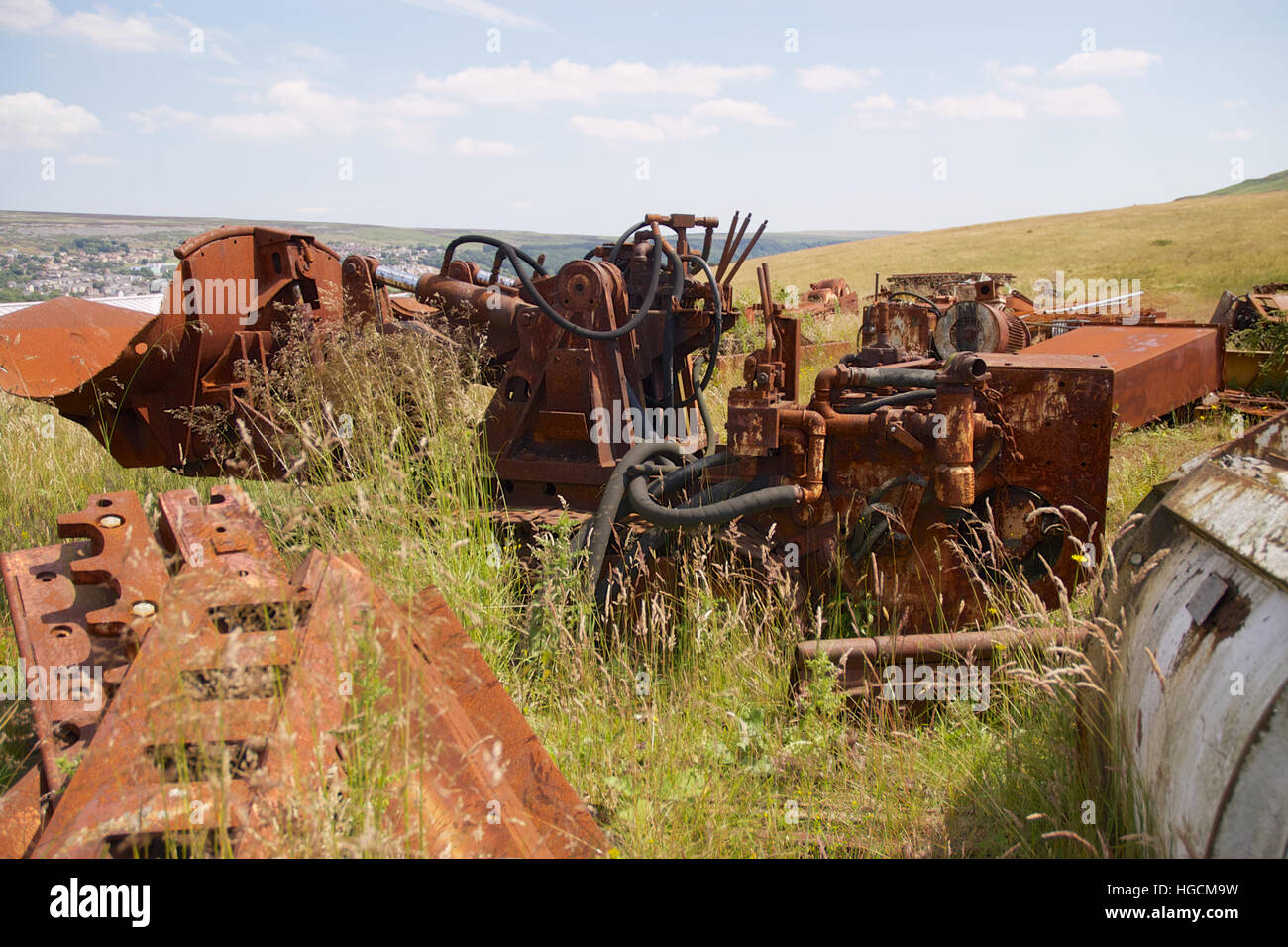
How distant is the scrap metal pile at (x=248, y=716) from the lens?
172 centimetres

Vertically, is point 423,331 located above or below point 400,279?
below

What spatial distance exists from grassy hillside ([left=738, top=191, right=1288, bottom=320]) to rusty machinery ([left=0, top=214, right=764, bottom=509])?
20091mm

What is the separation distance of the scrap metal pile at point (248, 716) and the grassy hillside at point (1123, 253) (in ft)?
77.0

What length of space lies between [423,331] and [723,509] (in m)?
2.45

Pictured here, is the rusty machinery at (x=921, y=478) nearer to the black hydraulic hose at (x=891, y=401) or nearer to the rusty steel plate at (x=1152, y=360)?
the black hydraulic hose at (x=891, y=401)

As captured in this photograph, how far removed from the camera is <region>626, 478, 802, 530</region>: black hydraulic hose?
12.6ft

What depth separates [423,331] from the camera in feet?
17.4
